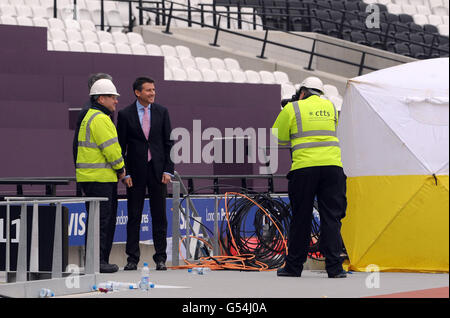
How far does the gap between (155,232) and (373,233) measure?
221 centimetres

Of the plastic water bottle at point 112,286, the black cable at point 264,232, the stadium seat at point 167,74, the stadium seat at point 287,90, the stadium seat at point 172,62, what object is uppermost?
the stadium seat at point 172,62

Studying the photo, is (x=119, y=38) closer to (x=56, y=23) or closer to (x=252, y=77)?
(x=56, y=23)

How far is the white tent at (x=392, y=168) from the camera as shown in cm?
810

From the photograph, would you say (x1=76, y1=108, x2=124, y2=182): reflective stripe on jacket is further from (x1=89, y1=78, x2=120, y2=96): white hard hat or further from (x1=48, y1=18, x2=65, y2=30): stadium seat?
(x1=48, y1=18, x2=65, y2=30): stadium seat

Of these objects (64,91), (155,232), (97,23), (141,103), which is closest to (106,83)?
(141,103)

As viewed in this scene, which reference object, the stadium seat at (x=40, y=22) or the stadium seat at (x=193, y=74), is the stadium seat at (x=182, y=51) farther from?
the stadium seat at (x=40, y=22)

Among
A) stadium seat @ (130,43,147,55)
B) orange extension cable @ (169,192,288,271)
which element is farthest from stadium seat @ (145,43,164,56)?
orange extension cable @ (169,192,288,271)

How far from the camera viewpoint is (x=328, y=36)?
933 inches

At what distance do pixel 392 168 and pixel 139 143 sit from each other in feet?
8.22

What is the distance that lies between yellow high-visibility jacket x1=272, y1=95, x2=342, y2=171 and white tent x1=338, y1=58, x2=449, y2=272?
491 mm

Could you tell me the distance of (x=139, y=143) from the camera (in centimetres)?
962

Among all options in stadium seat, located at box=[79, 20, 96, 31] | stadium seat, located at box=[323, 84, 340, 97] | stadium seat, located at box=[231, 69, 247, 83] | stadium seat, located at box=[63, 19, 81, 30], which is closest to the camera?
stadium seat, located at box=[63, 19, 81, 30]

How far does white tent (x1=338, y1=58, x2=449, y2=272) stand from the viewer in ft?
26.6

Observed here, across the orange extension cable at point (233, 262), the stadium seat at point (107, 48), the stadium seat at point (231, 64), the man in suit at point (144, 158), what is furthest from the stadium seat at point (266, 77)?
the man in suit at point (144, 158)
